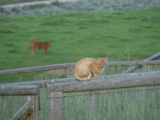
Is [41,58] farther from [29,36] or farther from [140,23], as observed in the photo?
[140,23]

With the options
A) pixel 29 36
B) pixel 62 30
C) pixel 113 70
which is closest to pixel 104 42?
pixel 62 30

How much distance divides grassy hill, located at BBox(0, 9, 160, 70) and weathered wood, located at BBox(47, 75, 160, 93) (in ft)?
18.1

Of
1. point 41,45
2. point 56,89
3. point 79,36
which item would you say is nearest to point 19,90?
point 56,89

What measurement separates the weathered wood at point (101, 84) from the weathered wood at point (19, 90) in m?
0.13

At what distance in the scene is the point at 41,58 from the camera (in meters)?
9.94

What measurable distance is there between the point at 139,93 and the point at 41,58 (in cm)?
665

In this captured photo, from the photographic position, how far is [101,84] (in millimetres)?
2953

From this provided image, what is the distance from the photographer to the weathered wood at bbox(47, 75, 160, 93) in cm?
292

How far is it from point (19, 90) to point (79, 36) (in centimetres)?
875

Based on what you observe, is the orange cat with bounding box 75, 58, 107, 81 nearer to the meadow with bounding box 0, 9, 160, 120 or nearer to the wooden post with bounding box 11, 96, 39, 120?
the wooden post with bounding box 11, 96, 39, 120

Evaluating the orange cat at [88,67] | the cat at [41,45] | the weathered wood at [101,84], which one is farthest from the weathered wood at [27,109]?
the cat at [41,45]

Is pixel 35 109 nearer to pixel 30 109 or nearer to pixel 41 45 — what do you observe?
pixel 30 109

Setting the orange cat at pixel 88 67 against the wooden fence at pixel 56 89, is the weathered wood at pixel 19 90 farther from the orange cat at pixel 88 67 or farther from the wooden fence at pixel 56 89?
the orange cat at pixel 88 67

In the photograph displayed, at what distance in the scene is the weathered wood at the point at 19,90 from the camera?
9.46 ft
